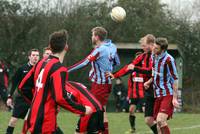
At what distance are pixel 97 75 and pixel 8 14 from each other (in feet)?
70.8

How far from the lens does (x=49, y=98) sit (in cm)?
567

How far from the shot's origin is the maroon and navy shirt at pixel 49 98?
18.3 ft

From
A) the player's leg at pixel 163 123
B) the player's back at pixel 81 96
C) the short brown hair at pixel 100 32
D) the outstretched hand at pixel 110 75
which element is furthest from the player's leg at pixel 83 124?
the player's back at pixel 81 96

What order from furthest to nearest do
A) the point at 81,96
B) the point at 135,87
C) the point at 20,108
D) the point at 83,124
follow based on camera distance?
1. the point at 135,87
2. the point at 20,108
3. the point at 83,124
4. the point at 81,96

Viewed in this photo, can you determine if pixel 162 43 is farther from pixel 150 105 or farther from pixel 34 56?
pixel 34 56

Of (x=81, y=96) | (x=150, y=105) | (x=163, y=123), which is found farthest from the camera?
(x=150, y=105)

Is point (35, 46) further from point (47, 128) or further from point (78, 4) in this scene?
point (47, 128)

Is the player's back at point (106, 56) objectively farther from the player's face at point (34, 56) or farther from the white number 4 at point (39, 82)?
the white number 4 at point (39, 82)

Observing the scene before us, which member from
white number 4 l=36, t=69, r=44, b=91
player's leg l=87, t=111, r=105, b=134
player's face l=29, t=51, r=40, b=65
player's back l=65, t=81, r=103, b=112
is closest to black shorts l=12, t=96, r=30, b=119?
player's face l=29, t=51, r=40, b=65

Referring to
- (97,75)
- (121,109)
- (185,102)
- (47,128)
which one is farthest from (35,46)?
(47,128)

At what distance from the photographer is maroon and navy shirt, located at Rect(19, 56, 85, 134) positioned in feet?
18.3

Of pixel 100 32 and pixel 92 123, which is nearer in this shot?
pixel 92 123

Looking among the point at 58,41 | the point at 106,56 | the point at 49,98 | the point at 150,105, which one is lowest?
the point at 150,105

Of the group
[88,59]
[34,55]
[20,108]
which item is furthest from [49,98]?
[20,108]
